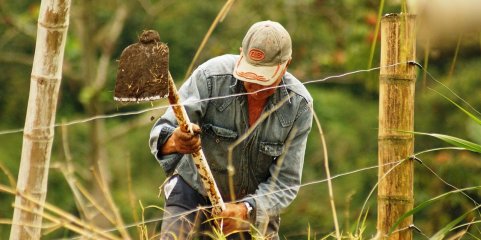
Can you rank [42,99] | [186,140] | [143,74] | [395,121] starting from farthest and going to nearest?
1. [395,121]
2. [186,140]
3. [42,99]
4. [143,74]

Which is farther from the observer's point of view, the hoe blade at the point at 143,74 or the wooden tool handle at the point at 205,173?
the wooden tool handle at the point at 205,173

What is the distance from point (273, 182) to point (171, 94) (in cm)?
82

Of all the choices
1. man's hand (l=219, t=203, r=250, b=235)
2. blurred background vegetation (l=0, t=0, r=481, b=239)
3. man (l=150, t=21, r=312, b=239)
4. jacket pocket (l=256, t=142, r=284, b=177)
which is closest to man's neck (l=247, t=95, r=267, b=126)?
man (l=150, t=21, r=312, b=239)

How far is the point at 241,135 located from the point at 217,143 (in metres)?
0.11

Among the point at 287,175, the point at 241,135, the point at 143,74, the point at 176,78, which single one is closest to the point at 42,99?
the point at 143,74

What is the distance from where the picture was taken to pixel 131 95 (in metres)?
3.78

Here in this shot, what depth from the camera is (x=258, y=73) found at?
15.0 feet

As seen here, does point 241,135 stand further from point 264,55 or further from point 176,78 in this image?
point 176,78

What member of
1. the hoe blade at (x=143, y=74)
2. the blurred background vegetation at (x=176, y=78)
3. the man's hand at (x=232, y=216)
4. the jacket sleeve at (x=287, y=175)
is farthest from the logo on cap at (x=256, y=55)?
the blurred background vegetation at (x=176, y=78)

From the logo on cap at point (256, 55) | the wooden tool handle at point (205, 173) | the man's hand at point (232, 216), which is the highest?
the logo on cap at point (256, 55)

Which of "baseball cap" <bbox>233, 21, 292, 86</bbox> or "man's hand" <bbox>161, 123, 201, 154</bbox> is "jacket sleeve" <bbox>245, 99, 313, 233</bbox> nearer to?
"baseball cap" <bbox>233, 21, 292, 86</bbox>

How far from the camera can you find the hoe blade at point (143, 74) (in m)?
3.78

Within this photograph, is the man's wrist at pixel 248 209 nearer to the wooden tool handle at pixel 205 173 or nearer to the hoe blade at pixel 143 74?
the wooden tool handle at pixel 205 173

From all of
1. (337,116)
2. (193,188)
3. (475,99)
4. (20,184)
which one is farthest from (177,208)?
(337,116)
